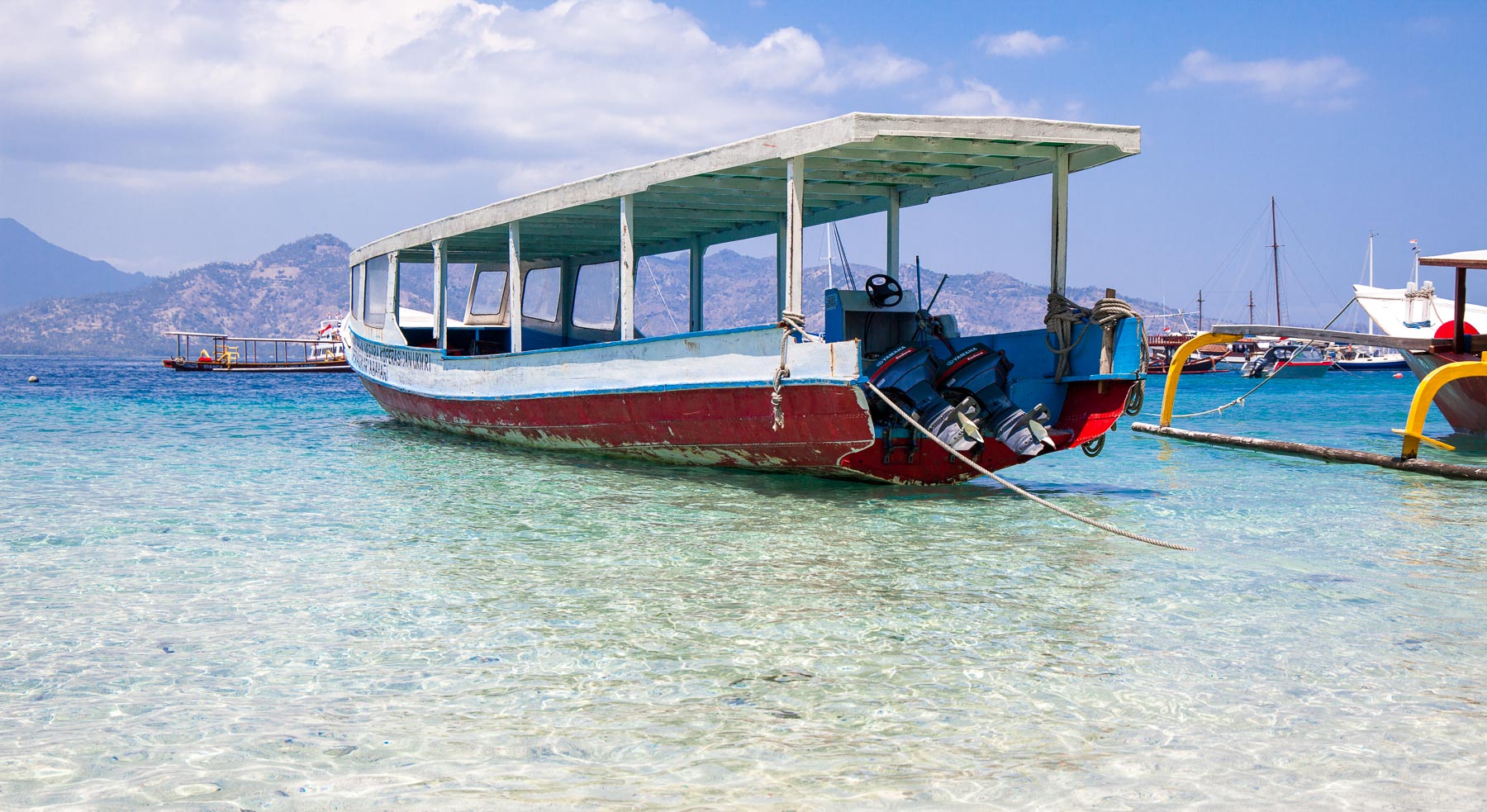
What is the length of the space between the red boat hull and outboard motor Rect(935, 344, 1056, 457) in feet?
1.20

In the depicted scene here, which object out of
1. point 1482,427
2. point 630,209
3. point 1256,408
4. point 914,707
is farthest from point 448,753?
point 1256,408

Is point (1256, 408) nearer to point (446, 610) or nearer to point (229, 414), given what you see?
point (229, 414)

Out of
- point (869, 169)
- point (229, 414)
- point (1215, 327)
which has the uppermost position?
point (869, 169)

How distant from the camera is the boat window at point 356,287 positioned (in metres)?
17.7

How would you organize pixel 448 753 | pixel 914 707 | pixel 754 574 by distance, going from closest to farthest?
pixel 448 753
pixel 914 707
pixel 754 574

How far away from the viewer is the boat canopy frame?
8719 mm

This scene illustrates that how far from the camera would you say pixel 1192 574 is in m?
6.61

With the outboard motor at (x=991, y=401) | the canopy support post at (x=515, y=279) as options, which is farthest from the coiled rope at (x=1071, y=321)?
the canopy support post at (x=515, y=279)

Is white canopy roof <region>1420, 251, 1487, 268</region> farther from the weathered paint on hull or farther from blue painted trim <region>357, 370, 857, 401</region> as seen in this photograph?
blue painted trim <region>357, 370, 857, 401</region>

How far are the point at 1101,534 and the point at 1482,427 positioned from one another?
11.9m

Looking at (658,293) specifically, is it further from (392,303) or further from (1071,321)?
(1071,321)

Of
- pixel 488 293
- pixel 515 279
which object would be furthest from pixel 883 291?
pixel 488 293

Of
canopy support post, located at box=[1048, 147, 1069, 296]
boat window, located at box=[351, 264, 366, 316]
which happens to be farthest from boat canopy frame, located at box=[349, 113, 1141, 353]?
boat window, located at box=[351, 264, 366, 316]

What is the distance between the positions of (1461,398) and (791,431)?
12632mm
